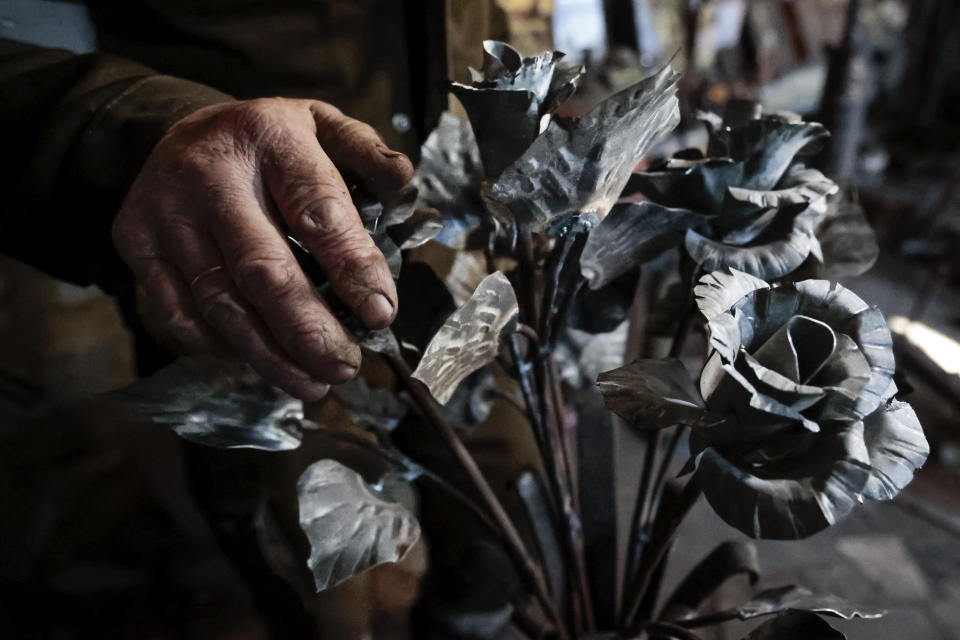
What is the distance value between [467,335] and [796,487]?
0.44 ft

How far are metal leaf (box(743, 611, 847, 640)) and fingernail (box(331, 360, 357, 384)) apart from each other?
22 centimetres

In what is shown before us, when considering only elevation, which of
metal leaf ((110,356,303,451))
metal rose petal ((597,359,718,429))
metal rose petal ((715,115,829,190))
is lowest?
metal leaf ((110,356,303,451))

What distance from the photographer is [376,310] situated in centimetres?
30

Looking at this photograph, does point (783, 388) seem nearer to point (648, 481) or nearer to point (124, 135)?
point (648, 481)

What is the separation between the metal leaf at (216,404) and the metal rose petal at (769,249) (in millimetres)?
226

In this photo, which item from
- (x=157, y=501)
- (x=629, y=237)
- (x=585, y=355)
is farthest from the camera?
(x=157, y=501)

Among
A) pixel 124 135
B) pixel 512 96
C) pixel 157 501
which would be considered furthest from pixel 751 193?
pixel 157 501

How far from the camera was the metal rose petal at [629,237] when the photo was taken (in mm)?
316

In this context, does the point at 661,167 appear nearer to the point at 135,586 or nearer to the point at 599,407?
the point at 599,407

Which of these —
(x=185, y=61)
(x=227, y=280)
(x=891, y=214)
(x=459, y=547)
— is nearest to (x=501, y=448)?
(x=459, y=547)

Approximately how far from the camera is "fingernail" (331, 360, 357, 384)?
0.31 meters

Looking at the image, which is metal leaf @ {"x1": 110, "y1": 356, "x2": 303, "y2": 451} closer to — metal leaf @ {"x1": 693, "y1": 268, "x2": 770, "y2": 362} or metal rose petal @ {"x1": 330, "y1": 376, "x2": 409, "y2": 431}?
metal rose petal @ {"x1": 330, "y1": 376, "x2": 409, "y2": 431}

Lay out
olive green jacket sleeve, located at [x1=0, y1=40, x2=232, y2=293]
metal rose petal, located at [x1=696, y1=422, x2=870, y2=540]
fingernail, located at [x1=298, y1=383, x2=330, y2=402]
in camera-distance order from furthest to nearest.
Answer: olive green jacket sleeve, located at [x1=0, y1=40, x2=232, y2=293] < fingernail, located at [x1=298, y1=383, x2=330, y2=402] < metal rose petal, located at [x1=696, y1=422, x2=870, y2=540]

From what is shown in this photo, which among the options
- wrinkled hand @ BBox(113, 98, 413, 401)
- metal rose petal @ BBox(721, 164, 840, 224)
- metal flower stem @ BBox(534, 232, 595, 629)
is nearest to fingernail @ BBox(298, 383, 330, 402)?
wrinkled hand @ BBox(113, 98, 413, 401)
